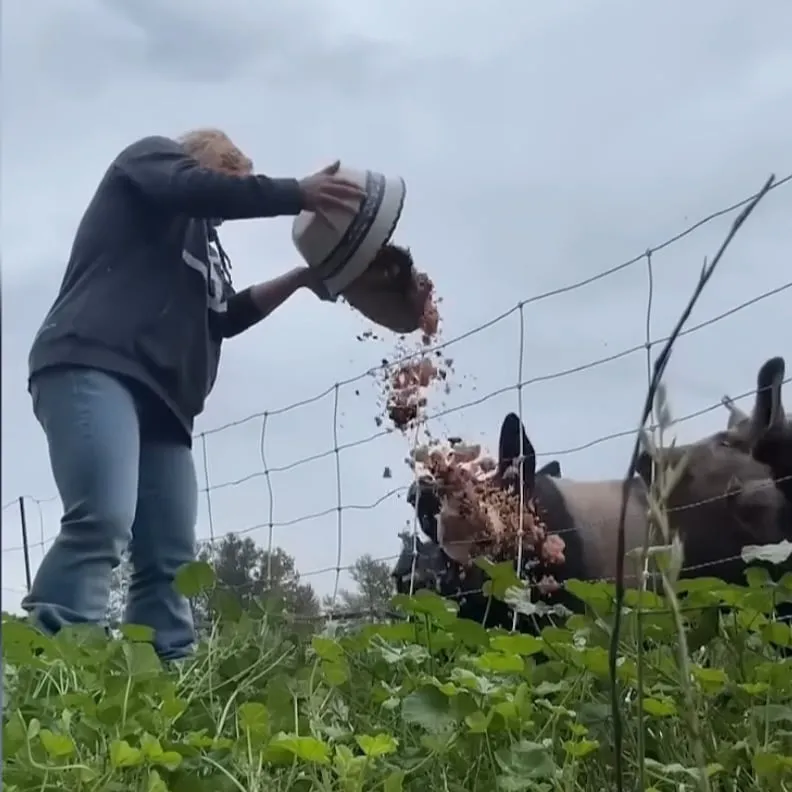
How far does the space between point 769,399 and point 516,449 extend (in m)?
0.23

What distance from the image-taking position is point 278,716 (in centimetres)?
68

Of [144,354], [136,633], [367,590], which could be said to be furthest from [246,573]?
[136,633]

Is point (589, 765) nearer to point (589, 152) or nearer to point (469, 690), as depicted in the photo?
point (469, 690)

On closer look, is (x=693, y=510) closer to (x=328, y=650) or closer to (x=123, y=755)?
(x=328, y=650)

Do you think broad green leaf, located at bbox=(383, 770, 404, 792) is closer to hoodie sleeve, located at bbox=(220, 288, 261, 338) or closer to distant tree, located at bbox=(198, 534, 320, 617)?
distant tree, located at bbox=(198, 534, 320, 617)

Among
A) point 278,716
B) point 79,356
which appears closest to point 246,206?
point 79,356

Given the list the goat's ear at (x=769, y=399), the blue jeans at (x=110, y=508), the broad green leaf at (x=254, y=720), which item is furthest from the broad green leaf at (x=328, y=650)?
the goat's ear at (x=769, y=399)

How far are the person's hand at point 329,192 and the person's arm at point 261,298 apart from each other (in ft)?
0.26

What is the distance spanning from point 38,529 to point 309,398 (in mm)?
291

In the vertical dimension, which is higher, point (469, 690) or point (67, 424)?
point (67, 424)

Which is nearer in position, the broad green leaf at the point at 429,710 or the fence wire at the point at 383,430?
the broad green leaf at the point at 429,710

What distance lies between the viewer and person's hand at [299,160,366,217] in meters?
1.08

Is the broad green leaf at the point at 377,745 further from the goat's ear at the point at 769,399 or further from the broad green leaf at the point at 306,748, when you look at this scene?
the goat's ear at the point at 769,399

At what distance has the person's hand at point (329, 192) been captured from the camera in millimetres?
1080
